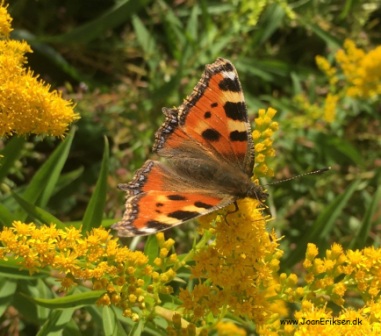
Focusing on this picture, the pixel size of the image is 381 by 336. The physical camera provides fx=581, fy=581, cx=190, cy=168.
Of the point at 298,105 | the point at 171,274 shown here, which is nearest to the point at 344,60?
the point at 298,105

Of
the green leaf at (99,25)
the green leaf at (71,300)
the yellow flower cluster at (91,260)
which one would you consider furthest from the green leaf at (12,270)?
the green leaf at (99,25)

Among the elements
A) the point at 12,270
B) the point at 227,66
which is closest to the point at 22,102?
the point at 12,270

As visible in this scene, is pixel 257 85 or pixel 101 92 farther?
pixel 257 85

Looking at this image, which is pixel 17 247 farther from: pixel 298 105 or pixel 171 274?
pixel 298 105

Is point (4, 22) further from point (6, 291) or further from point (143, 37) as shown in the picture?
point (143, 37)

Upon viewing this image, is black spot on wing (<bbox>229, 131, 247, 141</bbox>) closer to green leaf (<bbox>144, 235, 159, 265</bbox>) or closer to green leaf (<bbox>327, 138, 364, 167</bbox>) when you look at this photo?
green leaf (<bbox>144, 235, 159, 265</bbox>)

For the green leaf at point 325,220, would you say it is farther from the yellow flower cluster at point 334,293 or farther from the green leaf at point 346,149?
the yellow flower cluster at point 334,293
